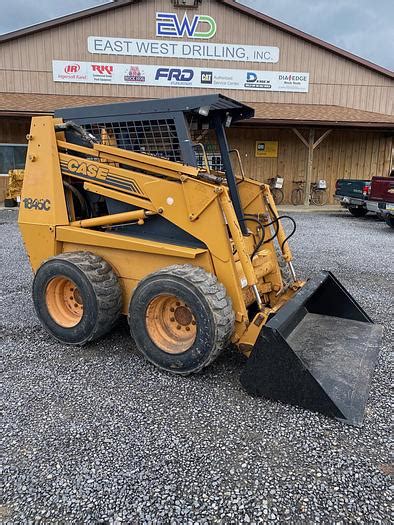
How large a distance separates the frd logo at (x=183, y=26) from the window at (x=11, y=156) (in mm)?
6878

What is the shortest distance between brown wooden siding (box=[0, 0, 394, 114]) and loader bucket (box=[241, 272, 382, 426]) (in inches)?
585

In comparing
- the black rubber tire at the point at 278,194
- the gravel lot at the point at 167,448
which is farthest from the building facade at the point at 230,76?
the gravel lot at the point at 167,448

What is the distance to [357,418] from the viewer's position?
9.25 feet

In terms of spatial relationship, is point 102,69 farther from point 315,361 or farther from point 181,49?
point 315,361

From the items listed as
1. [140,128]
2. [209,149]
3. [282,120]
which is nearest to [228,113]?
[209,149]

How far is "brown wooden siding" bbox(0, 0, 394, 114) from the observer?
52.7 ft

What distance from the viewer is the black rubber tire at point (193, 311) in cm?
319

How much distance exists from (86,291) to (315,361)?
2.01 metres

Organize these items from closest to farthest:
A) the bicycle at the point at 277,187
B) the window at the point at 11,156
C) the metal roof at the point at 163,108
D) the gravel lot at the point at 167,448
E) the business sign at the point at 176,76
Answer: the gravel lot at the point at 167,448 → the metal roof at the point at 163,108 → the window at the point at 11,156 → the business sign at the point at 176,76 → the bicycle at the point at 277,187

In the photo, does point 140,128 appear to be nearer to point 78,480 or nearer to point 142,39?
point 78,480

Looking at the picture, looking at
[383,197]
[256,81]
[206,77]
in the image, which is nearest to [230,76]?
[206,77]

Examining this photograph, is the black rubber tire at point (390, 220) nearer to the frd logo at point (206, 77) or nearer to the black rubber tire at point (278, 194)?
the black rubber tire at point (278, 194)

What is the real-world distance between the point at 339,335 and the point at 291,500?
6.30ft

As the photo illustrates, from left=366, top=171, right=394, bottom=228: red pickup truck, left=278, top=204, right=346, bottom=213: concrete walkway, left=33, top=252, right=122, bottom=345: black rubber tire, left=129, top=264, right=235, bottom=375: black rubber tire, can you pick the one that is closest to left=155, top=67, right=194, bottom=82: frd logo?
left=278, top=204, right=346, bottom=213: concrete walkway
